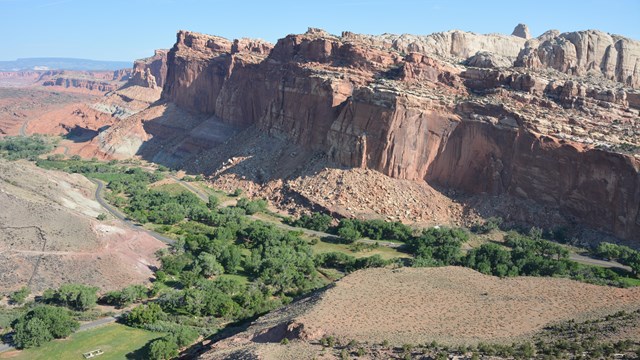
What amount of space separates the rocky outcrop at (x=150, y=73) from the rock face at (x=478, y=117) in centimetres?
8583

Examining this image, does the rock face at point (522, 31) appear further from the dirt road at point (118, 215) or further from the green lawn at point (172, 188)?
the dirt road at point (118, 215)

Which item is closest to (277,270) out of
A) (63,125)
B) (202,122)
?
(202,122)

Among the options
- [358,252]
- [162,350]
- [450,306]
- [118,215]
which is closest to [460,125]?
[358,252]

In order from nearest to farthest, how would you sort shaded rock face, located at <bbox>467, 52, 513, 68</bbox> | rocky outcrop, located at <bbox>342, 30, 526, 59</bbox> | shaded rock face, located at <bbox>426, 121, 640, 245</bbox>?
shaded rock face, located at <bbox>426, 121, 640, 245</bbox>, shaded rock face, located at <bbox>467, 52, 513, 68</bbox>, rocky outcrop, located at <bbox>342, 30, 526, 59</bbox>

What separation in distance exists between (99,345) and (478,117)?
51.5 meters

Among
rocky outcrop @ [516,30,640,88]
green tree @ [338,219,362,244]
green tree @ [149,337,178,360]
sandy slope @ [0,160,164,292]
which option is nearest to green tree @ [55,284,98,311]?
sandy slope @ [0,160,164,292]

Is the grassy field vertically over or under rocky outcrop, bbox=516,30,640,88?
under

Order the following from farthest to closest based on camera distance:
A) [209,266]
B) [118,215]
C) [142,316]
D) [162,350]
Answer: [118,215] < [209,266] < [142,316] < [162,350]

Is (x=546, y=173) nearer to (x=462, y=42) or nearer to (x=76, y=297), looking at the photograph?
(x=462, y=42)

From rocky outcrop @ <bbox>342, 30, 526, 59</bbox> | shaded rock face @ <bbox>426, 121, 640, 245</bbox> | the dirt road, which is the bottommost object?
the dirt road

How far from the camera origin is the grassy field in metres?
35.8

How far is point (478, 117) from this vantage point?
68812mm

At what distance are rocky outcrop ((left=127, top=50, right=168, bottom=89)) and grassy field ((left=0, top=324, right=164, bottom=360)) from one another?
452ft

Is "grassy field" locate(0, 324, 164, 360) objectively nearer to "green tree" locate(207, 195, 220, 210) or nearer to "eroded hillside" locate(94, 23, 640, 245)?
"eroded hillside" locate(94, 23, 640, 245)
